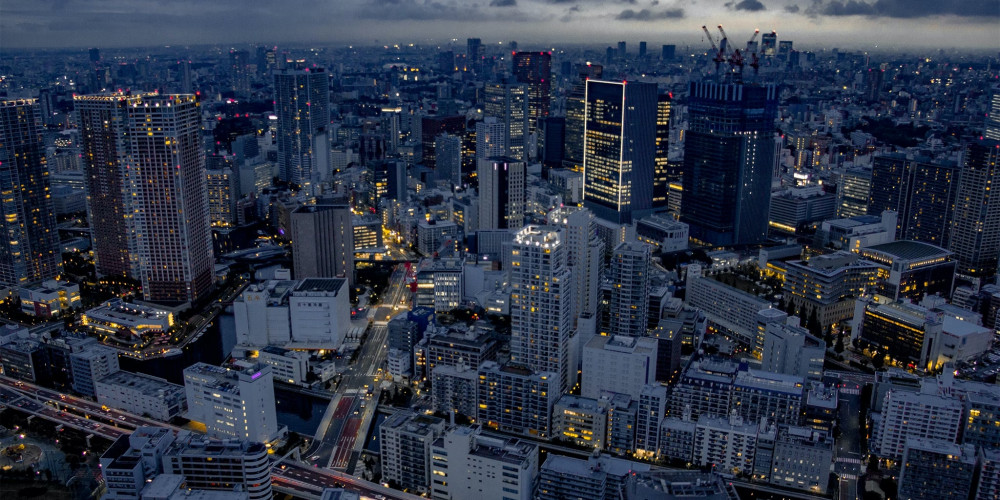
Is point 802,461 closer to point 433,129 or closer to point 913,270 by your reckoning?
point 913,270

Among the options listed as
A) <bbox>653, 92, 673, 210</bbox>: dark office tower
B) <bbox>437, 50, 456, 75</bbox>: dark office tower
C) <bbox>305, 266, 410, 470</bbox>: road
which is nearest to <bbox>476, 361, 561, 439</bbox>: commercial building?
<bbox>305, 266, 410, 470</bbox>: road

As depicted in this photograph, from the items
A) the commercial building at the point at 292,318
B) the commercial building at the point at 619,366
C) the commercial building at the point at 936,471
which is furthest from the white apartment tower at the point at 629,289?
the commercial building at the point at 292,318

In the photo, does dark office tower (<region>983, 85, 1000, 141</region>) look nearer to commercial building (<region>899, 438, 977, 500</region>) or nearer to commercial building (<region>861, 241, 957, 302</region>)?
commercial building (<region>861, 241, 957, 302</region>)

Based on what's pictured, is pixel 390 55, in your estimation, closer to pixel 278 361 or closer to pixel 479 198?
pixel 479 198

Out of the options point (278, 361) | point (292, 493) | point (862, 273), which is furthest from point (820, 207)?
point (292, 493)

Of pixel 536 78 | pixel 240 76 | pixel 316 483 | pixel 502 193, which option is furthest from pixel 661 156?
pixel 240 76
